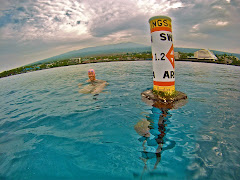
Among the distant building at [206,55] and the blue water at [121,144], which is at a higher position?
the distant building at [206,55]

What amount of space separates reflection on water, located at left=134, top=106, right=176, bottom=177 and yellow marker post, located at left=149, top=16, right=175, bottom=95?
132 cm

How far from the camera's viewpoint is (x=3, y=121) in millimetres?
6328

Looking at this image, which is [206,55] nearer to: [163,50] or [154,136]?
[163,50]

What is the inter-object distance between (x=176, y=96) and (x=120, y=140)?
379 centimetres

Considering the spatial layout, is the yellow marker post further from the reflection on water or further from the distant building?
the distant building

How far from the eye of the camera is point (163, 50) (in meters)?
5.21

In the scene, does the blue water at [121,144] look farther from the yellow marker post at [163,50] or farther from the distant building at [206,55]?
the distant building at [206,55]

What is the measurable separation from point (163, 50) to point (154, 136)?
3.79 m

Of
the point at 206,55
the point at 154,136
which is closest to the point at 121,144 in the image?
the point at 154,136

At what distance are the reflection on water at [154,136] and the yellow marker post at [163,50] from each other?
1.32m


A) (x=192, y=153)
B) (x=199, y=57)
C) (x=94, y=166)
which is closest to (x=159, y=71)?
(x=192, y=153)

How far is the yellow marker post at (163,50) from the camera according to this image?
16.8ft

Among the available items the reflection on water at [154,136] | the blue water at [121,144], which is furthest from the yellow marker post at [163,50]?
the blue water at [121,144]

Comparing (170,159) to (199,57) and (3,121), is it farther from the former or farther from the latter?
(199,57)
